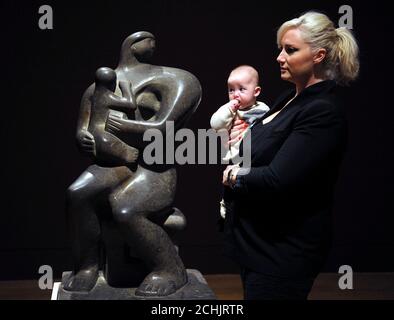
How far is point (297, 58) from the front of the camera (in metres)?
1.90

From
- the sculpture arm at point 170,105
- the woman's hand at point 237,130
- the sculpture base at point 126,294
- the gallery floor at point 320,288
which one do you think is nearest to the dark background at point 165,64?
the gallery floor at point 320,288

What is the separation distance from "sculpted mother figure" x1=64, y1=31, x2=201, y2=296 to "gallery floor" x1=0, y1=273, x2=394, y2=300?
1124mm

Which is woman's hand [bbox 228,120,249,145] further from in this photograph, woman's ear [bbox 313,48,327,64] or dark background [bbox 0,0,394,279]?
dark background [bbox 0,0,394,279]

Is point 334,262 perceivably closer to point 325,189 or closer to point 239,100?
point 239,100

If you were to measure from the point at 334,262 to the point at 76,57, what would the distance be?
87.1 inches

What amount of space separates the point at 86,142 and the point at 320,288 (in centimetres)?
203

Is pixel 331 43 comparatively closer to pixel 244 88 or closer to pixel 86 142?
pixel 244 88

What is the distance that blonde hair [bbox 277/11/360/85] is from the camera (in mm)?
1891

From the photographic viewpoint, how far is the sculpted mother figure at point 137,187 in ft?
8.90

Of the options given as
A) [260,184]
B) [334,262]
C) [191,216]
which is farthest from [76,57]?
[260,184]

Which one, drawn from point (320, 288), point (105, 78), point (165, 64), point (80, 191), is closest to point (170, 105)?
point (105, 78)

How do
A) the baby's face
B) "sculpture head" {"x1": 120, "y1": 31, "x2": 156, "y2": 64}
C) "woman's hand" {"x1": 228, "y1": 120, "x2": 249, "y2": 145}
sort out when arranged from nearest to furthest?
1. "woman's hand" {"x1": 228, "y1": 120, "x2": 249, "y2": 145}
2. the baby's face
3. "sculpture head" {"x1": 120, "y1": 31, "x2": 156, "y2": 64}

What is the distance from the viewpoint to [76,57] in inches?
160

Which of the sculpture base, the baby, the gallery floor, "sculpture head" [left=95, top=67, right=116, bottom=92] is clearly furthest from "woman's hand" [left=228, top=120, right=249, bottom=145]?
the gallery floor
